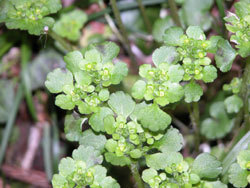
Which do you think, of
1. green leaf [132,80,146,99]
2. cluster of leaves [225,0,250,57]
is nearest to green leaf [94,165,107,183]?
green leaf [132,80,146,99]

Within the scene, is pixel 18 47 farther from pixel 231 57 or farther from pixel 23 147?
pixel 231 57

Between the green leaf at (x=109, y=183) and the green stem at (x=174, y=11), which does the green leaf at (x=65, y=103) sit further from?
the green stem at (x=174, y=11)

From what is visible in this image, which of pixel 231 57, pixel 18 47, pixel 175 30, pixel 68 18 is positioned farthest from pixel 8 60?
pixel 231 57

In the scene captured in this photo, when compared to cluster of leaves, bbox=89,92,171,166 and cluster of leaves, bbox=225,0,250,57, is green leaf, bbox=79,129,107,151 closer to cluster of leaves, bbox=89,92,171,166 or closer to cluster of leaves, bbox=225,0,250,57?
cluster of leaves, bbox=89,92,171,166

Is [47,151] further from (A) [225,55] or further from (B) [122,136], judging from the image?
(A) [225,55]

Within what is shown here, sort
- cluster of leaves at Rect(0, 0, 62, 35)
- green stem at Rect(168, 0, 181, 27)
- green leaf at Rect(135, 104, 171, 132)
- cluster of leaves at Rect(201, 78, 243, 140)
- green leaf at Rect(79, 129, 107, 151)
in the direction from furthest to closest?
1. cluster of leaves at Rect(201, 78, 243, 140)
2. green stem at Rect(168, 0, 181, 27)
3. cluster of leaves at Rect(0, 0, 62, 35)
4. green leaf at Rect(79, 129, 107, 151)
5. green leaf at Rect(135, 104, 171, 132)
